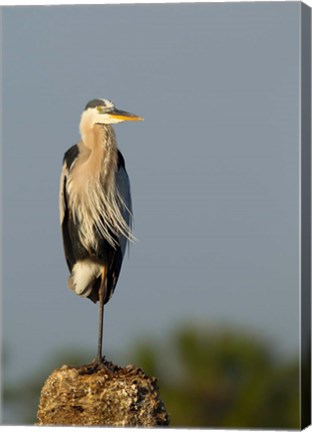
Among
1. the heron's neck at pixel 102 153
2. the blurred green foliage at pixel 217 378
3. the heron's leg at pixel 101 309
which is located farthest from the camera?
the heron's neck at pixel 102 153

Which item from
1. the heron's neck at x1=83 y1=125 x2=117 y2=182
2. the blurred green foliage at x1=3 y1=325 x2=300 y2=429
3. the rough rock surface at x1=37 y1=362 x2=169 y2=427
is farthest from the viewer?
the heron's neck at x1=83 y1=125 x2=117 y2=182

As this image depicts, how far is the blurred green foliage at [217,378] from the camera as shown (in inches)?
408

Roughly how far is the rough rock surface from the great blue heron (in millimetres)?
438

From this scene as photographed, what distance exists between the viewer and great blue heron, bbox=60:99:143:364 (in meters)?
10.7

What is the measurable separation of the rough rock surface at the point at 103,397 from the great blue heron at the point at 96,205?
44 cm

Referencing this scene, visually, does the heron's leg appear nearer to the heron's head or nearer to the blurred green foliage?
the blurred green foliage

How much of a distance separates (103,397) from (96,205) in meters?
1.16

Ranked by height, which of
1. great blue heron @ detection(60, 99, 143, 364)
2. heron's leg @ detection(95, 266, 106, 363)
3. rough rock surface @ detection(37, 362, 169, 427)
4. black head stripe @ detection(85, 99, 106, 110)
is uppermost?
black head stripe @ detection(85, 99, 106, 110)

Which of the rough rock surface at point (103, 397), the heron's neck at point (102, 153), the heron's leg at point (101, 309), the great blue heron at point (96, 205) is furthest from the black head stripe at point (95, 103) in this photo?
the rough rock surface at point (103, 397)

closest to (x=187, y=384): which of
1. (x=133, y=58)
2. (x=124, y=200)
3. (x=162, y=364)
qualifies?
(x=162, y=364)

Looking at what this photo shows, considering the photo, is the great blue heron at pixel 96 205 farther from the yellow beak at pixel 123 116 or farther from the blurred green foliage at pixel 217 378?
the blurred green foliage at pixel 217 378

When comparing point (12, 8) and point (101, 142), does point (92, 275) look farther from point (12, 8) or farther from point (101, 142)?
point (12, 8)

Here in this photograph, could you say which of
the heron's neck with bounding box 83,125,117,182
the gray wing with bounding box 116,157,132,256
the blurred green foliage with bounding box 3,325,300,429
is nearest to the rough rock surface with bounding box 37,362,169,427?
the blurred green foliage with bounding box 3,325,300,429

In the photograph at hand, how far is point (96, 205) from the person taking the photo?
35.1 feet
